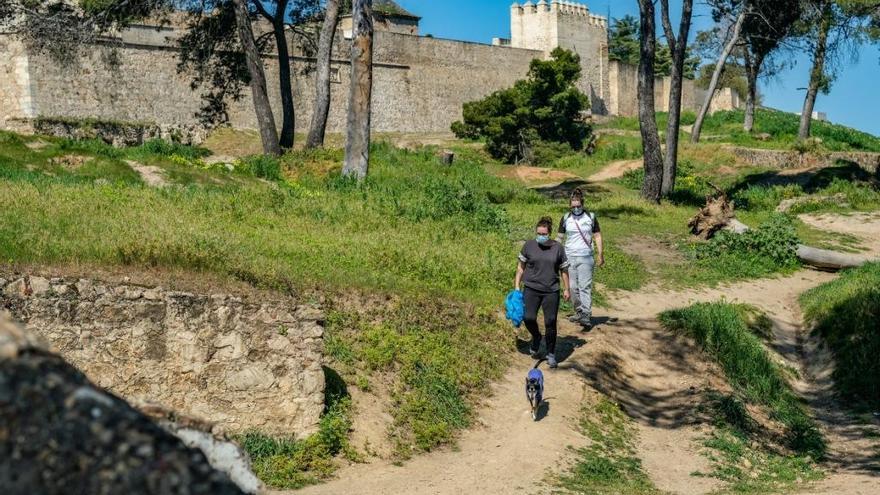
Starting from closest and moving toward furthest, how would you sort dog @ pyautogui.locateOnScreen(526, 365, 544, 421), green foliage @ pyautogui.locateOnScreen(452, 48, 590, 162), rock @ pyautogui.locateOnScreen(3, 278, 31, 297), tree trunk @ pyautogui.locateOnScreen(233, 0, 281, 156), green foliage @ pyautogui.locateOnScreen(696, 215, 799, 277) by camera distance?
rock @ pyautogui.locateOnScreen(3, 278, 31, 297) < dog @ pyautogui.locateOnScreen(526, 365, 544, 421) < green foliage @ pyautogui.locateOnScreen(696, 215, 799, 277) < tree trunk @ pyautogui.locateOnScreen(233, 0, 281, 156) < green foliage @ pyautogui.locateOnScreen(452, 48, 590, 162)

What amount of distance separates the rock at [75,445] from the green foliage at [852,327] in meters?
12.6

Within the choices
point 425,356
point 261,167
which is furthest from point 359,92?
point 425,356

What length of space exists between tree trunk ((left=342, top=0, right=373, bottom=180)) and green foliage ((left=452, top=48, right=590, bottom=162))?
53.1ft

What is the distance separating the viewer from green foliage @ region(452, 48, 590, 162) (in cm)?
3934

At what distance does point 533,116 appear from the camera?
4066cm

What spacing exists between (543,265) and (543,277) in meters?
0.13

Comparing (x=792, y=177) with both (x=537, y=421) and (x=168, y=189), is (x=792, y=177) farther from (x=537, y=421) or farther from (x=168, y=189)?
(x=537, y=421)

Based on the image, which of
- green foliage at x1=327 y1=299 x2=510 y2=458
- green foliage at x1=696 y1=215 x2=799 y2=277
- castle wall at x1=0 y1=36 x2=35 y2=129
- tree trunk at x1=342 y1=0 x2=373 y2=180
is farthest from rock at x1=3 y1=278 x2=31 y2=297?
castle wall at x1=0 y1=36 x2=35 y2=129

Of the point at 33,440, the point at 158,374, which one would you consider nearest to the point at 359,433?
the point at 158,374

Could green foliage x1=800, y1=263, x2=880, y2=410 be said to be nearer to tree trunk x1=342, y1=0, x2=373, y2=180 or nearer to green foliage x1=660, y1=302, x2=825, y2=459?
green foliage x1=660, y1=302, x2=825, y2=459

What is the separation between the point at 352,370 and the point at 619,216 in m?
14.0

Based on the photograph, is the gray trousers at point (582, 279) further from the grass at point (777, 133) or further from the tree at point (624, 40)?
the tree at point (624, 40)

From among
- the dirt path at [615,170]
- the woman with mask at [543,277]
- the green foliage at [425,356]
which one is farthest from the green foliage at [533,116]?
the woman with mask at [543,277]

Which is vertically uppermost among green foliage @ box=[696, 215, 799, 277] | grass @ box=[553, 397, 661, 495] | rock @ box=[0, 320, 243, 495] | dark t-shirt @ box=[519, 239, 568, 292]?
rock @ box=[0, 320, 243, 495]
